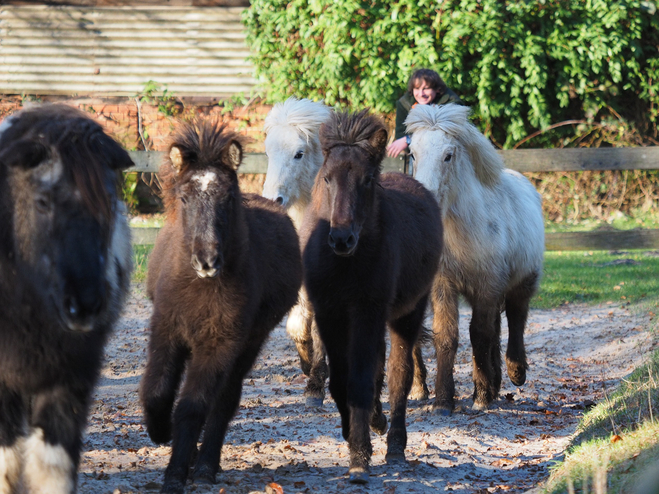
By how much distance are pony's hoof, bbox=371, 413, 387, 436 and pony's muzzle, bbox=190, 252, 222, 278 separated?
1.92 meters

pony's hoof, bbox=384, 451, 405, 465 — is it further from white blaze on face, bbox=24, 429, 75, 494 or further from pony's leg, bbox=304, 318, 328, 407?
white blaze on face, bbox=24, 429, 75, 494

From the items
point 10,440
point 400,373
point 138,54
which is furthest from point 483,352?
point 138,54

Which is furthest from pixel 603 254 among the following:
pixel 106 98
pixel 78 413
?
pixel 78 413

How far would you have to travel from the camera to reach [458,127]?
663 cm

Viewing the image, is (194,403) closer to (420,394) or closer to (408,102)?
(420,394)

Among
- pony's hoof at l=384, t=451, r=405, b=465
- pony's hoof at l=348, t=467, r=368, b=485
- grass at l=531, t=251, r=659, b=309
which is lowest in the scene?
pony's hoof at l=384, t=451, r=405, b=465

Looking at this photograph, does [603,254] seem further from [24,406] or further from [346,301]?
[24,406]

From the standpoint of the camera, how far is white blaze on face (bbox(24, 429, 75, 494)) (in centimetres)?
324

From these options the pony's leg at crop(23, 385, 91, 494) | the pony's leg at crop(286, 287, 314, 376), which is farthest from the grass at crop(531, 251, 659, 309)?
the pony's leg at crop(23, 385, 91, 494)

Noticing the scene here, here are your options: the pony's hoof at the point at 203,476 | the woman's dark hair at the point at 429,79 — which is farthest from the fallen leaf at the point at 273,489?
the woman's dark hair at the point at 429,79

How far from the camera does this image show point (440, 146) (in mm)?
6520

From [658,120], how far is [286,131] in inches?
450

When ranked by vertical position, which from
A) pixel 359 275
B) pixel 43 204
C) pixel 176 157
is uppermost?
pixel 176 157

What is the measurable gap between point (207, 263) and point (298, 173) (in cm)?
294
